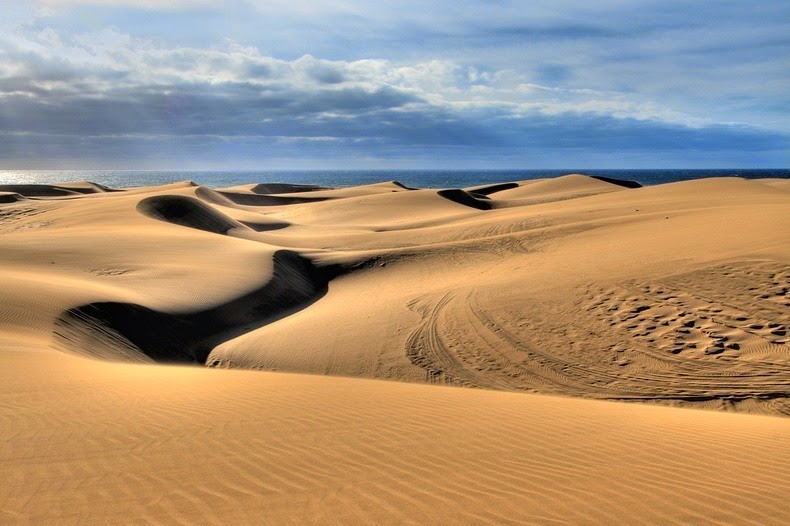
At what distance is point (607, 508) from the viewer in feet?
13.6

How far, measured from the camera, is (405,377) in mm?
10500

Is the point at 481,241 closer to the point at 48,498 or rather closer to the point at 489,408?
the point at 489,408

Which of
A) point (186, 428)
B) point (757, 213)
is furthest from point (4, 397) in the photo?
point (757, 213)

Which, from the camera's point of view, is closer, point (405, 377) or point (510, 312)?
point (405, 377)

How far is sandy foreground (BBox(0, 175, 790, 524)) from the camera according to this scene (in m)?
4.31

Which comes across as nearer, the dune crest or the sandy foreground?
the sandy foreground

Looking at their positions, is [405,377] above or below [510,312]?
below

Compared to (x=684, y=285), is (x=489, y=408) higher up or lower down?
lower down

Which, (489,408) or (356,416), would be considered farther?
(489,408)

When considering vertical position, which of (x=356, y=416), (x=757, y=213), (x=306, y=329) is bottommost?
(x=306, y=329)

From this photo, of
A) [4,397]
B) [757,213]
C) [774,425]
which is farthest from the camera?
[757,213]

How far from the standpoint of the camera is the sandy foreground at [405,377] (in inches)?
170

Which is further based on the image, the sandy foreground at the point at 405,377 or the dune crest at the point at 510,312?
the dune crest at the point at 510,312

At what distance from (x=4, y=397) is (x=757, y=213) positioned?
18984 mm
